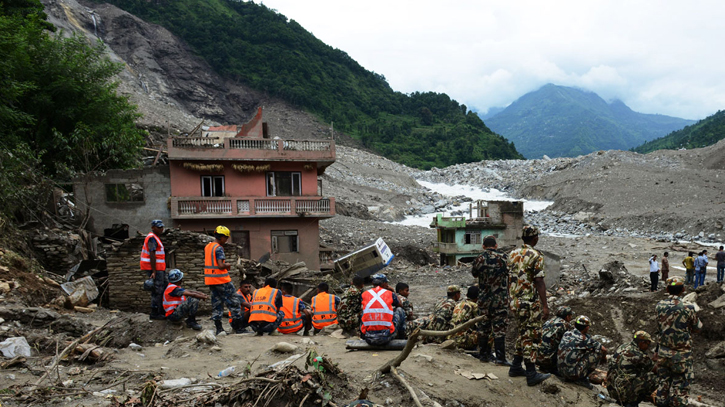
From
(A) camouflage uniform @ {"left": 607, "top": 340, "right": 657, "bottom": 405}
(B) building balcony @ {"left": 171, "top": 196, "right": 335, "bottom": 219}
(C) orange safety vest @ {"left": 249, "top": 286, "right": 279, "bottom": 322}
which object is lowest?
(A) camouflage uniform @ {"left": 607, "top": 340, "right": 657, "bottom": 405}

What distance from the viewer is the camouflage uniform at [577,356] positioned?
203 inches

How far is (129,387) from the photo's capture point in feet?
14.3


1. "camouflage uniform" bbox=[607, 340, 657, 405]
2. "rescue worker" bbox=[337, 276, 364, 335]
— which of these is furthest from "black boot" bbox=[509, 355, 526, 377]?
"rescue worker" bbox=[337, 276, 364, 335]

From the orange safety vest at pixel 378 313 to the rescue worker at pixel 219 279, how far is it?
7.68ft

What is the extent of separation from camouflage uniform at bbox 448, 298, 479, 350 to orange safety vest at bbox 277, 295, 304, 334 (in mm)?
2470

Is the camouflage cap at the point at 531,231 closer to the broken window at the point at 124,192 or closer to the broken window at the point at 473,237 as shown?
the broken window at the point at 124,192

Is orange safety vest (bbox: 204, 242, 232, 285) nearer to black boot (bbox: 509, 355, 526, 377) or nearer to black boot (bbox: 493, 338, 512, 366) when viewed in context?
black boot (bbox: 493, 338, 512, 366)

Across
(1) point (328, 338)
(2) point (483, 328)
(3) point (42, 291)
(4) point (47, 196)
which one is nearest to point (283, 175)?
(4) point (47, 196)

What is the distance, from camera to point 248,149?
19.2 m

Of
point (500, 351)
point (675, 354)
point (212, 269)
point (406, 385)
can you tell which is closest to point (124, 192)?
point (212, 269)

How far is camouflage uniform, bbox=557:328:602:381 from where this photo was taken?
515 cm

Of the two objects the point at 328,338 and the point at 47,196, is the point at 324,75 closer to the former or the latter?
the point at 47,196

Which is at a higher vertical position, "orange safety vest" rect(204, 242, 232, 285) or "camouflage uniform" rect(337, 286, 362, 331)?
"orange safety vest" rect(204, 242, 232, 285)

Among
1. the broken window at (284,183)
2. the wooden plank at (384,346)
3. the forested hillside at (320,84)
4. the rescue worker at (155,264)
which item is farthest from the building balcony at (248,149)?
the forested hillside at (320,84)
